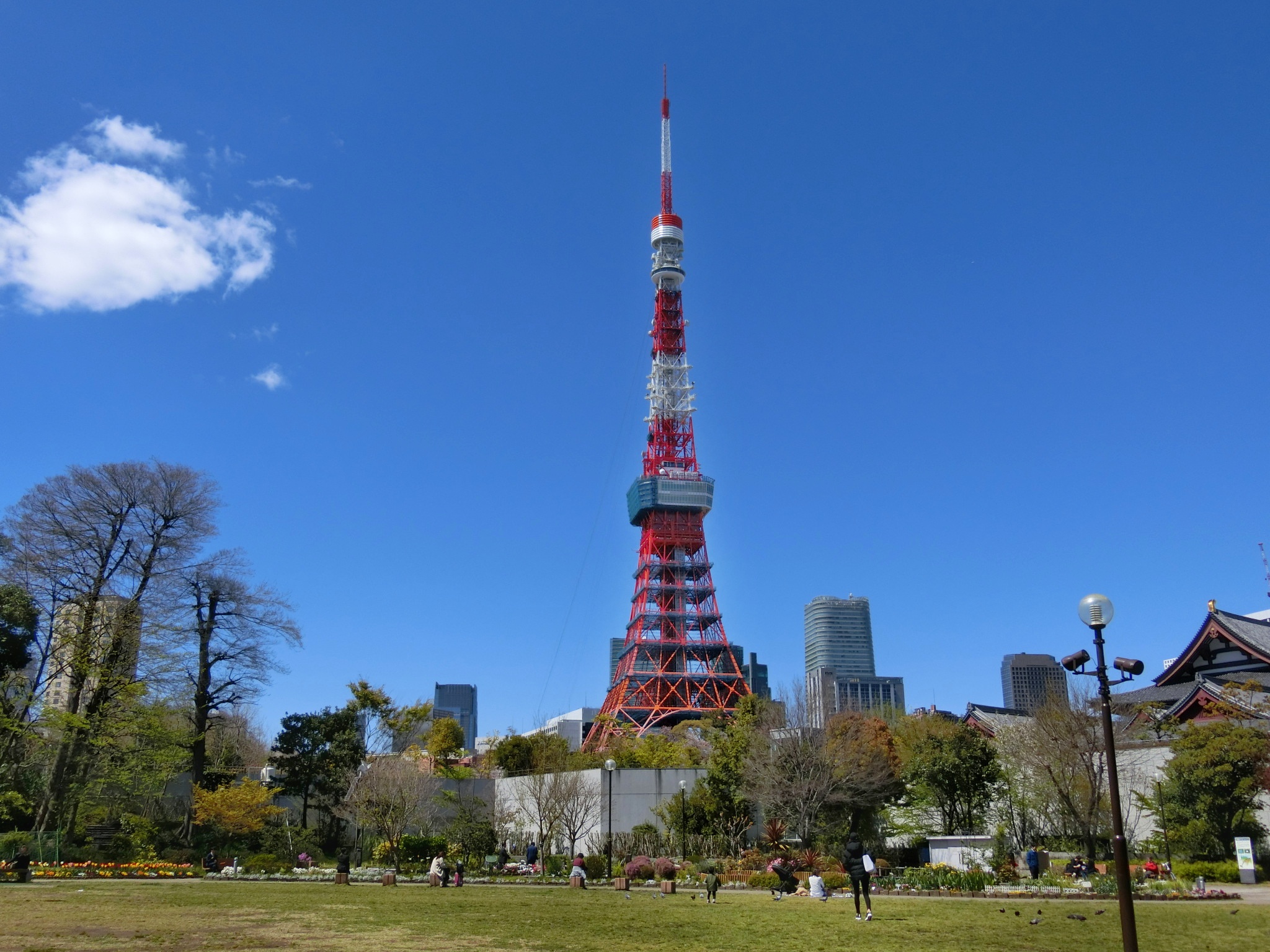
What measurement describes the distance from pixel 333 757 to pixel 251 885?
2074cm

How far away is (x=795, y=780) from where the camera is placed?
3938 centimetres

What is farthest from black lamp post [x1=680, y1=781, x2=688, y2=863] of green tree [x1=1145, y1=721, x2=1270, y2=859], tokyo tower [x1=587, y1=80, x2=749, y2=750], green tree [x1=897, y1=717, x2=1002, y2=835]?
tokyo tower [x1=587, y1=80, x2=749, y2=750]

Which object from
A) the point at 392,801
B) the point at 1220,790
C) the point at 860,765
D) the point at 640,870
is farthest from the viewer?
the point at 860,765

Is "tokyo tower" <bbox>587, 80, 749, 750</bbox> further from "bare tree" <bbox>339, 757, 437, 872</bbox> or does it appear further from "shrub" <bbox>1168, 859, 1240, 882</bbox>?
"shrub" <bbox>1168, 859, 1240, 882</bbox>

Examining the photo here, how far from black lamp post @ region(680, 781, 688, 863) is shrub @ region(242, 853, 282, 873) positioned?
593 inches

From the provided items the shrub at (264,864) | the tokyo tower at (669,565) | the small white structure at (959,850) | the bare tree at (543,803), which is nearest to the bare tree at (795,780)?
the small white structure at (959,850)

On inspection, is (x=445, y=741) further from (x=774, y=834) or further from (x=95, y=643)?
(x=774, y=834)

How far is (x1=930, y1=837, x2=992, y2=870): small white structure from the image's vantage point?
3516cm

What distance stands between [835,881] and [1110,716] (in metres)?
16.8

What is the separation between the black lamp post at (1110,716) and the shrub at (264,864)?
31117 millimetres

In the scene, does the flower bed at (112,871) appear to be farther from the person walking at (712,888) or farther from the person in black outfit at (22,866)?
the person walking at (712,888)

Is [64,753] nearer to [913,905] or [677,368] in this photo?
[913,905]

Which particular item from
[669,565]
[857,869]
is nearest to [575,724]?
[669,565]

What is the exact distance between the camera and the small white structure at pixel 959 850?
35.2m
